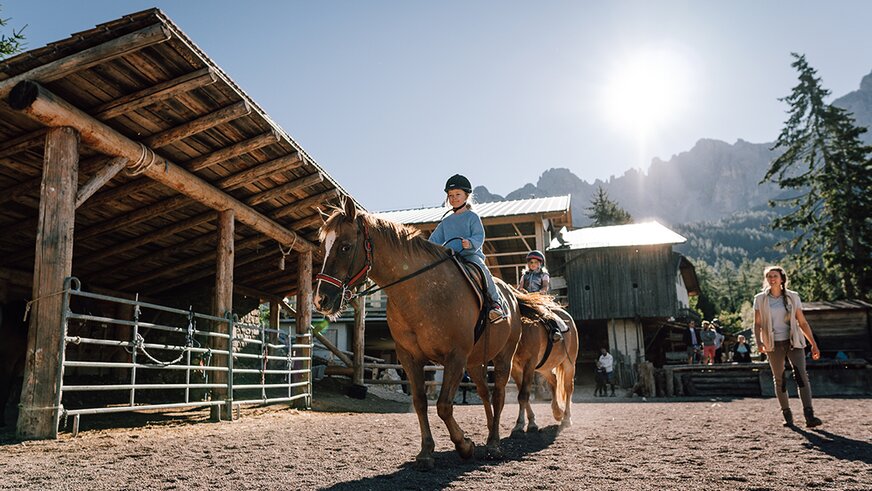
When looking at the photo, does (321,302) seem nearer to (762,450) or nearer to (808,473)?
(808,473)

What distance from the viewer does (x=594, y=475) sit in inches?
157

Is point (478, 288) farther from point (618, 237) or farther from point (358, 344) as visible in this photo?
point (618, 237)

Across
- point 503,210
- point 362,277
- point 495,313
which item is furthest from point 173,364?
point 503,210

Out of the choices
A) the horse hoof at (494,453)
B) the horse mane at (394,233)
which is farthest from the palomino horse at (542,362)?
the horse mane at (394,233)

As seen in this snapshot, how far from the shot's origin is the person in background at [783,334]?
6.59 metres

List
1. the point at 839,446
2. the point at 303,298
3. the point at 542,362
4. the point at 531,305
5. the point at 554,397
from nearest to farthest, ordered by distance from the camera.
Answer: the point at 839,446, the point at 531,305, the point at 542,362, the point at 554,397, the point at 303,298

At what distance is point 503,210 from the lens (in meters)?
23.8

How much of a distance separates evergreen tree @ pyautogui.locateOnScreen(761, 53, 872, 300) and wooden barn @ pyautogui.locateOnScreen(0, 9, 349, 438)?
75.1 feet

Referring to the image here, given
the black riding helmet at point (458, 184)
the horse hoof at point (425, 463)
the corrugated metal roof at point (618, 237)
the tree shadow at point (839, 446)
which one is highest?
the corrugated metal roof at point (618, 237)

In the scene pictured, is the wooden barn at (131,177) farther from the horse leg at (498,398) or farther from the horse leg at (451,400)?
the horse leg at (498,398)

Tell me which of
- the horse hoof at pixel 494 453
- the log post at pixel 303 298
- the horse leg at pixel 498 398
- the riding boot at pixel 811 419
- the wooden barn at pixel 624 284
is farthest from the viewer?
the wooden barn at pixel 624 284

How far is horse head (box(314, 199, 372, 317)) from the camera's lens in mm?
4105

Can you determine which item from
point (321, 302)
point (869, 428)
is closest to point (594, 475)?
point (321, 302)

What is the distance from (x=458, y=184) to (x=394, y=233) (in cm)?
113
